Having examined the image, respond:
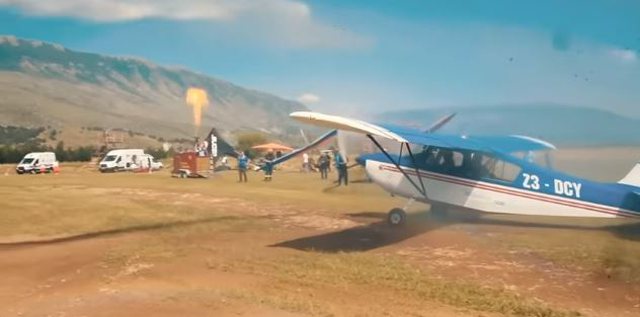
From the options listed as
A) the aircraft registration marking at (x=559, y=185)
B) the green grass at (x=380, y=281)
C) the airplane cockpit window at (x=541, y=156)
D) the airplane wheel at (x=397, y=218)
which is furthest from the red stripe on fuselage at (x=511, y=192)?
the airplane cockpit window at (x=541, y=156)

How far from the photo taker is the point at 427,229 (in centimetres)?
1659

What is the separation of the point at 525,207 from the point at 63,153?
273ft

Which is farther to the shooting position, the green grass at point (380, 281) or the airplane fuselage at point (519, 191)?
the airplane fuselage at point (519, 191)

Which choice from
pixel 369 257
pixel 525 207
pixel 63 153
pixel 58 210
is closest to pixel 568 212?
pixel 525 207

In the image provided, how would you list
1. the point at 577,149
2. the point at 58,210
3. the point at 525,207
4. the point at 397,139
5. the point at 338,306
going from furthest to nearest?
the point at 577,149, the point at 58,210, the point at 525,207, the point at 397,139, the point at 338,306

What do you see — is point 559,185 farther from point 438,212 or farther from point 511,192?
point 438,212

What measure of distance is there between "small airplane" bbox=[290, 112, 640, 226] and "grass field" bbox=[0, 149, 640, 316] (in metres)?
0.71

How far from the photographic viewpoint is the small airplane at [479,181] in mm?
15086

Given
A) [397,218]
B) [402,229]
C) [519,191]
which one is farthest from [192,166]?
[519,191]

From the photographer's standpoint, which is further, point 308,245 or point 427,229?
point 427,229

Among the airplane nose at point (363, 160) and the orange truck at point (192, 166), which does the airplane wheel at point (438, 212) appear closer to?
the airplane nose at point (363, 160)

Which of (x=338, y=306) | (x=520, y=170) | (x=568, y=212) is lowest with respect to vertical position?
(x=338, y=306)

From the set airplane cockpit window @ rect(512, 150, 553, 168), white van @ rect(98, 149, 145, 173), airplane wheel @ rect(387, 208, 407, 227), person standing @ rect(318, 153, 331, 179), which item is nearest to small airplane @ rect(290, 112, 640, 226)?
airplane wheel @ rect(387, 208, 407, 227)

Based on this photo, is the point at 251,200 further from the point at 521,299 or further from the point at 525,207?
the point at 521,299
